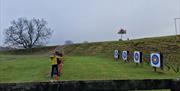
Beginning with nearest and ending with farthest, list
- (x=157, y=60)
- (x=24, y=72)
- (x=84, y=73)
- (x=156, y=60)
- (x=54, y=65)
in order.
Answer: (x=54, y=65) < (x=84, y=73) < (x=24, y=72) < (x=157, y=60) < (x=156, y=60)

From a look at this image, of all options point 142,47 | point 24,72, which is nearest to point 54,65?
point 24,72

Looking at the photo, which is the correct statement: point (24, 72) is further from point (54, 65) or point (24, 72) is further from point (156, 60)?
point (156, 60)

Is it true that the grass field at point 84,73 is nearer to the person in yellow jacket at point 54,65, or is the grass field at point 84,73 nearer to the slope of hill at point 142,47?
the person in yellow jacket at point 54,65

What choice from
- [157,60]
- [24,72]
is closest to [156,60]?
[157,60]

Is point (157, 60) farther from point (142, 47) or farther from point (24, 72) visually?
point (142, 47)

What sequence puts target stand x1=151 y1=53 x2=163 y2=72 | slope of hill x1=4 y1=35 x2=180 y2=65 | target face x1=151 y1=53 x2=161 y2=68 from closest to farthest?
target stand x1=151 y1=53 x2=163 y2=72 < target face x1=151 y1=53 x2=161 y2=68 < slope of hill x1=4 y1=35 x2=180 y2=65

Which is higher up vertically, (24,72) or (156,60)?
(156,60)

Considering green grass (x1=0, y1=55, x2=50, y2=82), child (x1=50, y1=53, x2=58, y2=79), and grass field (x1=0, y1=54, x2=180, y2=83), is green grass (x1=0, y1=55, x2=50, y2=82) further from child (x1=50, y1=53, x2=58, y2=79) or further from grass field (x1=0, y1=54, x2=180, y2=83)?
child (x1=50, y1=53, x2=58, y2=79)

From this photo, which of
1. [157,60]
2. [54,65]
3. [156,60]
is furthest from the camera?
[156,60]

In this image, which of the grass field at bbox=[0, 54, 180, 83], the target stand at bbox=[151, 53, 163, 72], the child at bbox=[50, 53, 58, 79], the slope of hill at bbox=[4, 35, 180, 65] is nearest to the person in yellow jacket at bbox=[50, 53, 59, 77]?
the child at bbox=[50, 53, 58, 79]

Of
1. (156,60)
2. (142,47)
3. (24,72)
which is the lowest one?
(24,72)

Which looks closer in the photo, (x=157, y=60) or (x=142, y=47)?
(x=157, y=60)

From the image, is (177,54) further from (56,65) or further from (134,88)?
(134,88)

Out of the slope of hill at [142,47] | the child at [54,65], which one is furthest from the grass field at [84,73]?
the slope of hill at [142,47]
